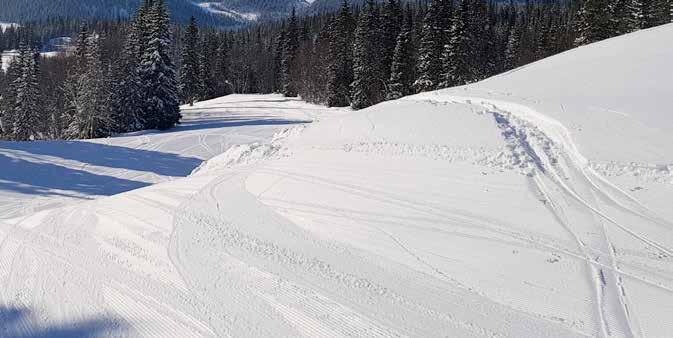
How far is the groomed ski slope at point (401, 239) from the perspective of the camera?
16.0 ft

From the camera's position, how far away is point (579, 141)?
8680mm

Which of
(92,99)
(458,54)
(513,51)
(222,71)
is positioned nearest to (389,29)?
(458,54)

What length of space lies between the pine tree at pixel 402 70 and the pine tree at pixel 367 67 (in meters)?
1.81

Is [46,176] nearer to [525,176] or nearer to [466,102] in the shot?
[466,102]

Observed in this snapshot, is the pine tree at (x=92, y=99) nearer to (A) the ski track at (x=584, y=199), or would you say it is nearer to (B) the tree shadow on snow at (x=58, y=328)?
(A) the ski track at (x=584, y=199)

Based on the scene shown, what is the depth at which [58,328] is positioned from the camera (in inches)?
202

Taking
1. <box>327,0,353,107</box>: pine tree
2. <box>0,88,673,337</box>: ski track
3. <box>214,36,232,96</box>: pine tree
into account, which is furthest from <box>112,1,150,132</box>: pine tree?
<box>214,36,232,96</box>: pine tree

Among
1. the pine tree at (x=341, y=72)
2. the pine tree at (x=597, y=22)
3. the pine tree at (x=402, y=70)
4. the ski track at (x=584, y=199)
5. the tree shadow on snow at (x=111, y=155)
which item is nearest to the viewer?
the ski track at (x=584, y=199)

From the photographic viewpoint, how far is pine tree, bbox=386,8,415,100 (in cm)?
3959

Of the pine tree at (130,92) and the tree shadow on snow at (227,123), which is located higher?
the pine tree at (130,92)

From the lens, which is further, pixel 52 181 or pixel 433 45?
pixel 433 45

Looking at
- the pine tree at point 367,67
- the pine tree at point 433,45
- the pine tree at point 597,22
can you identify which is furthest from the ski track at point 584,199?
the pine tree at point 367,67

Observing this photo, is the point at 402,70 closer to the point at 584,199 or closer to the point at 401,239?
the point at 584,199

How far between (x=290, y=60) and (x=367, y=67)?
73.4ft
